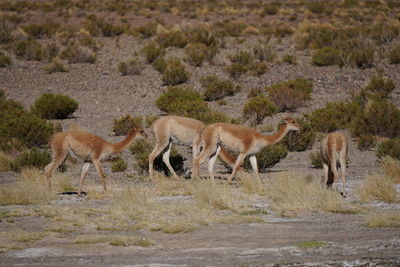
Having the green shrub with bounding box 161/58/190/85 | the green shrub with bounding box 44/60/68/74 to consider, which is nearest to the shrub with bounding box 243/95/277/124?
the green shrub with bounding box 161/58/190/85

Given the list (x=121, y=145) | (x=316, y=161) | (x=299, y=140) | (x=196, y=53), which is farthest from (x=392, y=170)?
(x=196, y=53)

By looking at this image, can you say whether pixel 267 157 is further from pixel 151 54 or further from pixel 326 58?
pixel 151 54

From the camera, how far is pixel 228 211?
11477 mm

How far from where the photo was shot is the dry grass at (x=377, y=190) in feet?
40.0

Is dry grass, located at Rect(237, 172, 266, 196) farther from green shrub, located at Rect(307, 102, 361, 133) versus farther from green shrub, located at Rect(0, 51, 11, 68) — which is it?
green shrub, located at Rect(0, 51, 11, 68)

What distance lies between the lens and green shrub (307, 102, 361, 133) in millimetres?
20812

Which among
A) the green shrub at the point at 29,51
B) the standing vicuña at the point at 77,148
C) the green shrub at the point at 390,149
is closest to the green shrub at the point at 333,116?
the green shrub at the point at 390,149

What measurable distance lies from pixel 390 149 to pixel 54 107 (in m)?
10.9

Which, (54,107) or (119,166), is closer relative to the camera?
(119,166)

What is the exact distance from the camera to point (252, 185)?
42.7 feet

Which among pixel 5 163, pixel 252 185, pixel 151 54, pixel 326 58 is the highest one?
pixel 252 185

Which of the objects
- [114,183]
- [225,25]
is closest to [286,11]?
[225,25]

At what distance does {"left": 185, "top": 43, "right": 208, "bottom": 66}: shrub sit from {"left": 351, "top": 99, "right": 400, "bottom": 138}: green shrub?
11.6 meters

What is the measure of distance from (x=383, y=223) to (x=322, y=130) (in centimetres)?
1083
